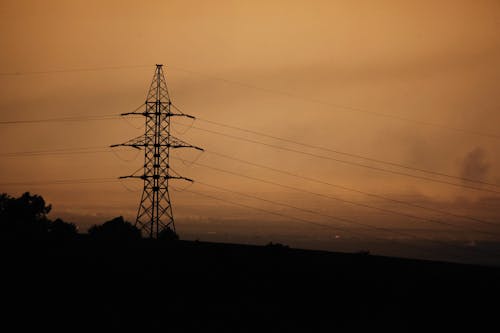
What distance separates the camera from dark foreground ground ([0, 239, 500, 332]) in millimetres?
33969

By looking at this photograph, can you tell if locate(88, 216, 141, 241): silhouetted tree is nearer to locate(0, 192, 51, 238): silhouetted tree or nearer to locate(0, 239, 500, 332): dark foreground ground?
locate(0, 192, 51, 238): silhouetted tree

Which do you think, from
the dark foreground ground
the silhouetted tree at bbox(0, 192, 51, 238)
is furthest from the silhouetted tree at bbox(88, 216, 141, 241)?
the dark foreground ground

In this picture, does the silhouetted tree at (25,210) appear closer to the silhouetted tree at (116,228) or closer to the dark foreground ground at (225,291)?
the silhouetted tree at (116,228)

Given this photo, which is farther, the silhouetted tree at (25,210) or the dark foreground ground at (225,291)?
the silhouetted tree at (25,210)

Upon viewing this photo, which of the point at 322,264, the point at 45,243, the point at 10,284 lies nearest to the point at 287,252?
the point at 322,264

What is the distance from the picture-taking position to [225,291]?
3931 cm

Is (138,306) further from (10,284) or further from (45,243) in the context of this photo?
(45,243)

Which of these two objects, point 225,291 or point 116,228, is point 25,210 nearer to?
point 116,228

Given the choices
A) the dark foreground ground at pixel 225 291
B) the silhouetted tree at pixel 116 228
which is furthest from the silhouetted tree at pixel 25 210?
the dark foreground ground at pixel 225 291

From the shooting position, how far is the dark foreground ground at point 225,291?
34.0m

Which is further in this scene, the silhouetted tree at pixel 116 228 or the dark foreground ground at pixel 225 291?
the silhouetted tree at pixel 116 228

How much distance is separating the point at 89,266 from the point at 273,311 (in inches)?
510

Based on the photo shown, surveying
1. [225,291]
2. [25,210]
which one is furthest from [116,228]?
[225,291]

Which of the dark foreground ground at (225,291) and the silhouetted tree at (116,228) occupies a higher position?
the silhouetted tree at (116,228)
